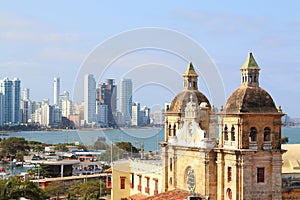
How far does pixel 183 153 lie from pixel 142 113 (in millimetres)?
4120

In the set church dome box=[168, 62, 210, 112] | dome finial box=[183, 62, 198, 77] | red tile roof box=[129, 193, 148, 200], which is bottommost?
red tile roof box=[129, 193, 148, 200]

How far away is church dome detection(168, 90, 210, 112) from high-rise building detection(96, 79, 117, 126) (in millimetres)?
8003

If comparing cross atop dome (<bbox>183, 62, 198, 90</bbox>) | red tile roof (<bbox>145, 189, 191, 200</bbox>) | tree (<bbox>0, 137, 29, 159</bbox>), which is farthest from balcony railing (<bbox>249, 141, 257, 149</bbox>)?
tree (<bbox>0, 137, 29, 159</bbox>)

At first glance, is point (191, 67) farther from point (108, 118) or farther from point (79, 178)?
point (79, 178)

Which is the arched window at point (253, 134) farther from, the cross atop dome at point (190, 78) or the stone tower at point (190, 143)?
the cross atop dome at point (190, 78)

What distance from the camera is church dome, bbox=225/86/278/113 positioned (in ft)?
95.9

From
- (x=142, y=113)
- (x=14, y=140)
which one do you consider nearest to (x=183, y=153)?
(x=142, y=113)

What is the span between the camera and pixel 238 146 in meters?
29.0

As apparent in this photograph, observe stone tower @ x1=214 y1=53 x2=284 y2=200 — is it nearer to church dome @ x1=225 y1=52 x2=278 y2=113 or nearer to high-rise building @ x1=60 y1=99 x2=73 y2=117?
church dome @ x1=225 y1=52 x2=278 y2=113

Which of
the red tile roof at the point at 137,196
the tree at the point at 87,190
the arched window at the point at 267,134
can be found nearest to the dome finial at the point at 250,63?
the arched window at the point at 267,134

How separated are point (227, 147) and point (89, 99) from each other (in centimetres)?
811

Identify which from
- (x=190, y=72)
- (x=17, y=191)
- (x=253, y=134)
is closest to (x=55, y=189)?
(x=17, y=191)

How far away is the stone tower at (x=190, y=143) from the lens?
31.4 m

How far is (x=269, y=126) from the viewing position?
29391mm
